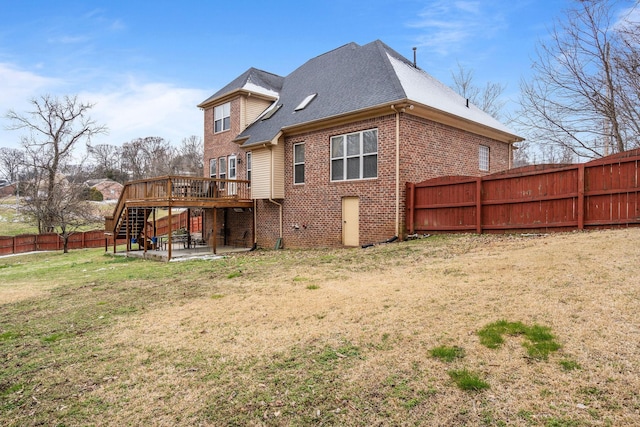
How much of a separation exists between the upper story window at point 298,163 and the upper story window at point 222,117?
543 centimetres

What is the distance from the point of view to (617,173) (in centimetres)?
904

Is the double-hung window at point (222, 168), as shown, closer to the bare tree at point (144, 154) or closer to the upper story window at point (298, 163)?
the upper story window at point (298, 163)

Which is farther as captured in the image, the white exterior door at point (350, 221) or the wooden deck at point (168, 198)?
the wooden deck at point (168, 198)

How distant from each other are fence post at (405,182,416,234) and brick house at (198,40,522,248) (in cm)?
25

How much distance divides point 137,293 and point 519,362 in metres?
7.54

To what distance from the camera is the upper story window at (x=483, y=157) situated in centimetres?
1598

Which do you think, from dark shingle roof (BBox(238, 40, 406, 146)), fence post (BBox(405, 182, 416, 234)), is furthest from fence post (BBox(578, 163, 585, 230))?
dark shingle roof (BBox(238, 40, 406, 146))

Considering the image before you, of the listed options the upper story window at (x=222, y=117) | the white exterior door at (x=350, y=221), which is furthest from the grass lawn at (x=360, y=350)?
the upper story window at (x=222, y=117)

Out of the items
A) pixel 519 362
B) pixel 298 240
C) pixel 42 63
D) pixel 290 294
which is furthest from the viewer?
pixel 42 63

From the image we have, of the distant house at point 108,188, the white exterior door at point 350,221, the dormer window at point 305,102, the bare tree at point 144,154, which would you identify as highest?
the bare tree at point 144,154

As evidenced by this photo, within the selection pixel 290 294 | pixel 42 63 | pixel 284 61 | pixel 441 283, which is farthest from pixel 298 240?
pixel 42 63

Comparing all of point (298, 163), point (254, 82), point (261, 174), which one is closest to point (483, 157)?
point (298, 163)

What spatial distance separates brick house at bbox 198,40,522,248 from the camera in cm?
1277

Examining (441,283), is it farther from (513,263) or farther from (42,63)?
(42,63)
